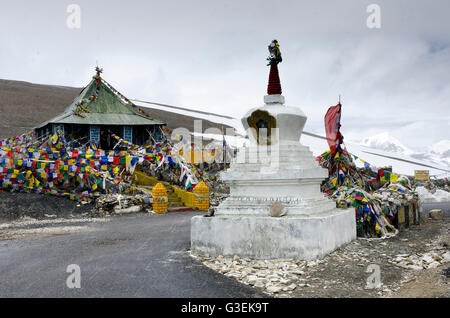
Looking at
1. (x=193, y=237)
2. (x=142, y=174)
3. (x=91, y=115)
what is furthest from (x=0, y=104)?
(x=193, y=237)

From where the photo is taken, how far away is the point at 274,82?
28.2ft

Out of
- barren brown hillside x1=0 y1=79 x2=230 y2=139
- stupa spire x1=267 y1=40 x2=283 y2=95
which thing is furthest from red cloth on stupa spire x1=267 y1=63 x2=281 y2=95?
barren brown hillside x1=0 y1=79 x2=230 y2=139

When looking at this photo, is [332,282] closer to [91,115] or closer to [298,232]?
[298,232]

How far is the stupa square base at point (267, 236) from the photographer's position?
22.6 ft

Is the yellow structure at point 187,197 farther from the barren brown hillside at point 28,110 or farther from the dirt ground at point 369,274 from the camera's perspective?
the barren brown hillside at point 28,110

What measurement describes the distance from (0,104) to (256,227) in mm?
53723

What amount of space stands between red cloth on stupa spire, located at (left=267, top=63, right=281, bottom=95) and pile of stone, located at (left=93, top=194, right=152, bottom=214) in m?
9.03

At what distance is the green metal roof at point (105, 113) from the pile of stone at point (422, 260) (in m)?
17.9

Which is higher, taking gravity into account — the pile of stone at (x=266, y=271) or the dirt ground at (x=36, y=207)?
the dirt ground at (x=36, y=207)

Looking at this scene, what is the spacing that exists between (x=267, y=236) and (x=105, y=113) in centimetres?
1822

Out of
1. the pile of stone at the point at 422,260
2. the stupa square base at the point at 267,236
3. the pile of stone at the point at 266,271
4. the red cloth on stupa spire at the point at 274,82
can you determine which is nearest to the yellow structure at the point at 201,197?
the red cloth on stupa spire at the point at 274,82

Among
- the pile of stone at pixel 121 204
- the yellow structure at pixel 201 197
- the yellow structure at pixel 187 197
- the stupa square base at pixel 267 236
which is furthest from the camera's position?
the yellow structure at pixel 187 197

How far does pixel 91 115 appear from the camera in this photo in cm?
2239
